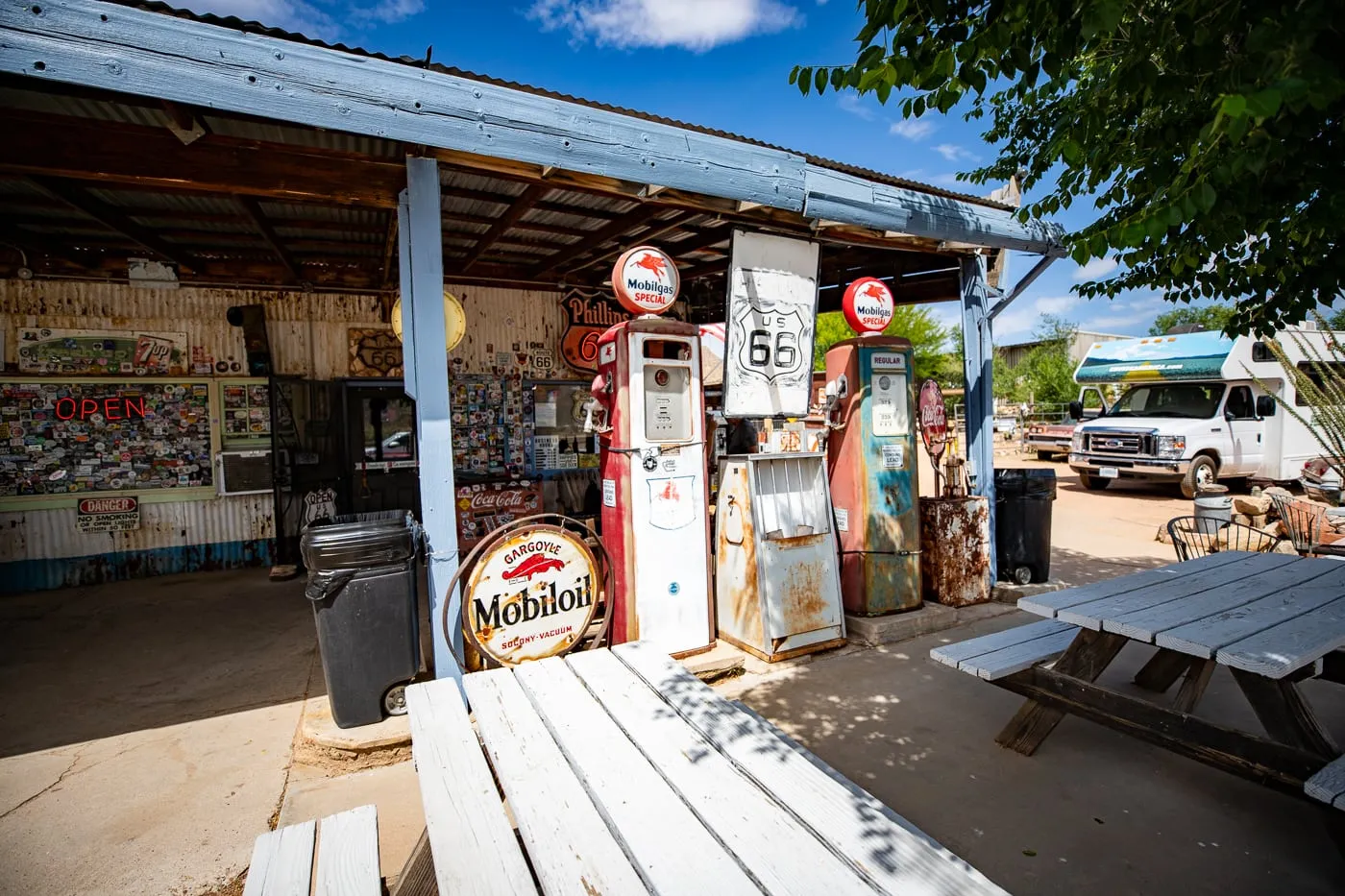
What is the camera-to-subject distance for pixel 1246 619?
2.93 m

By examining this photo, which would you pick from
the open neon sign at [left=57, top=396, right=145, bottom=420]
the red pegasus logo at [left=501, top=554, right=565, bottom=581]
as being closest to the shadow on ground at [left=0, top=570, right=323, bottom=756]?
the red pegasus logo at [left=501, top=554, right=565, bottom=581]

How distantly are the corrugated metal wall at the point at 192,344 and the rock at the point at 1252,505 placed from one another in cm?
1038

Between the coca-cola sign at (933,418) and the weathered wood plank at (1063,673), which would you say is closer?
the weathered wood plank at (1063,673)

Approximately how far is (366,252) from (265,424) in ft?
7.56

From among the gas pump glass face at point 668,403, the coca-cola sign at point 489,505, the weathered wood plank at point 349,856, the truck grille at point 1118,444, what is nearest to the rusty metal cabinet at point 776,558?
the gas pump glass face at point 668,403

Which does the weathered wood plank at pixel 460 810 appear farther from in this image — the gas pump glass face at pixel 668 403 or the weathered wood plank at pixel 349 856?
the gas pump glass face at pixel 668 403

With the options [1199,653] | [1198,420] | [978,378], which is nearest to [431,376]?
[1199,653]

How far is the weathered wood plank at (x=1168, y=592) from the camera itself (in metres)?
3.00

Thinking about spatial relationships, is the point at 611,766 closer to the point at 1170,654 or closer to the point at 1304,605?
the point at 1304,605

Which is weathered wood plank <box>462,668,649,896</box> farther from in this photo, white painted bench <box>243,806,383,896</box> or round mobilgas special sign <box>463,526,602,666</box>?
round mobilgas special sign <box>463,526,602,666</box>

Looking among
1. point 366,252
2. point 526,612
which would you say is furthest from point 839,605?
point 366,252

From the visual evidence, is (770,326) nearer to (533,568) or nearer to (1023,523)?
(533,568)

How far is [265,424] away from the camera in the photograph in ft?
23.9

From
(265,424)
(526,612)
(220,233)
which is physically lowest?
(526,612)
